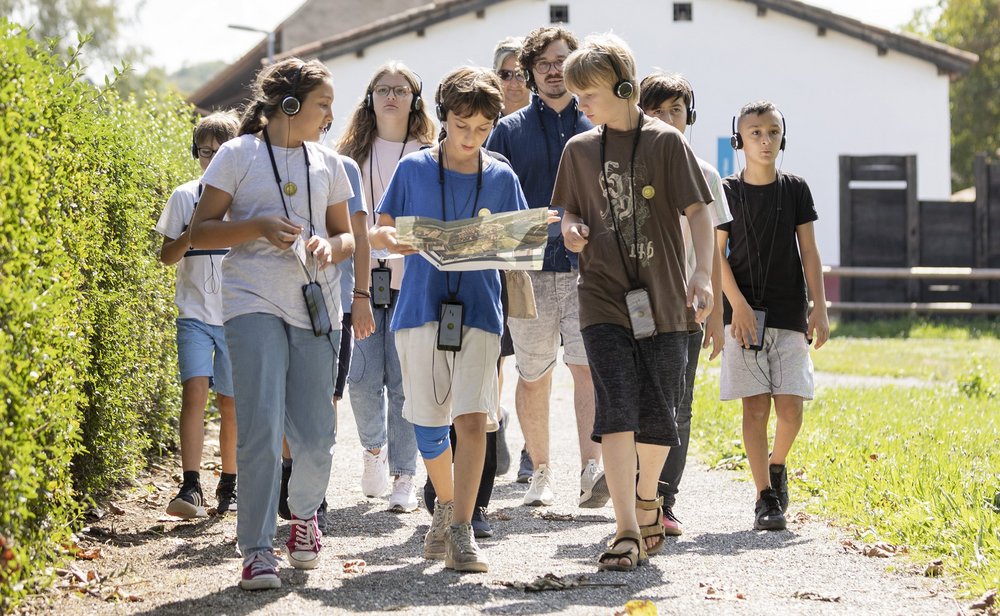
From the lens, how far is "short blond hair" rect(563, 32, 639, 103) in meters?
5.50

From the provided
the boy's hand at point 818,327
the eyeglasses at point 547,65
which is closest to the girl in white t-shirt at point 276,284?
the eyeglasses at point 547,65

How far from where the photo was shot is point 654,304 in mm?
5535

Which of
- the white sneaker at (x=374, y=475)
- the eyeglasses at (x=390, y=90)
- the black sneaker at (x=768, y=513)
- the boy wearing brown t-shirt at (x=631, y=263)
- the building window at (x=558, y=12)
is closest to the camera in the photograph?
the boy wearing brown t-shirt at (x=631, y=263)

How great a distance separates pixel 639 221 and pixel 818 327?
1525mm

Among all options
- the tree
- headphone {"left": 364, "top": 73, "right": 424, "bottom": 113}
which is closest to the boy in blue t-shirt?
headphone {"left": 364, "top": 73, "right": 424, "bottom": 113}

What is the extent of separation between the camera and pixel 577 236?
547 centimetres

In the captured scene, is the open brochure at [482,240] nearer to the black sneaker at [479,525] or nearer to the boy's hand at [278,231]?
the boy's hand at [278,231]

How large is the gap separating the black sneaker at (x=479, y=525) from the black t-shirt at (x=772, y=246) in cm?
161

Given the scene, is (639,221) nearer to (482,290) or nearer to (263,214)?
(482,290)

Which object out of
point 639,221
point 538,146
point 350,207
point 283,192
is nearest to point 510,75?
point 538,146

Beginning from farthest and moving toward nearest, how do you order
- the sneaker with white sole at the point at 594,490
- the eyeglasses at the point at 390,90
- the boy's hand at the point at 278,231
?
1. the eyeglasses at the point at 390,90
2. the sneaker with white sole at the point at 594,490
3. the boy's hand at the point at 278,231

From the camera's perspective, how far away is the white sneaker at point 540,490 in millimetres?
7270

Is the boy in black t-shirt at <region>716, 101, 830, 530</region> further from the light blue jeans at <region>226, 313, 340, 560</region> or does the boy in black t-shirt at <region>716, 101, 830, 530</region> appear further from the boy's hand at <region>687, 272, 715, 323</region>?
the light blue jeans at <region>226, 313, 340, 560</region>

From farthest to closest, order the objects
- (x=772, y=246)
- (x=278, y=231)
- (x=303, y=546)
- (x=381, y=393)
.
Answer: (x=381, y=393)
(x=772, y=246)
(x=303, y=546)
(x=278, y=231)
